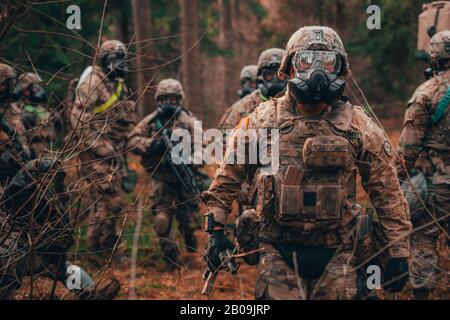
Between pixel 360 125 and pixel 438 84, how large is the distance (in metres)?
2.36

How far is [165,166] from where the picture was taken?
9.72m

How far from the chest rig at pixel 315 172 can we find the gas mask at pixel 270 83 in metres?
2.77

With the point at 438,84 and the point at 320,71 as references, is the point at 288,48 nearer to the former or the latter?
the point at 320,71

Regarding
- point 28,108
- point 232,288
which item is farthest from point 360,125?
point 28,108

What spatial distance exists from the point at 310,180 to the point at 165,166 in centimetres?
489

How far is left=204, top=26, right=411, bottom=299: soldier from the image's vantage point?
4887 millimetres

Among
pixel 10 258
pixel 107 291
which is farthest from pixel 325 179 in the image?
pixel 107 291

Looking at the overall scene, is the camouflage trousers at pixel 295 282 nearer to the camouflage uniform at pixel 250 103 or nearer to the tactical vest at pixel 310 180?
the tactical vest at pixel 310 180

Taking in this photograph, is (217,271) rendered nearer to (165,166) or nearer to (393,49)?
(165,166)

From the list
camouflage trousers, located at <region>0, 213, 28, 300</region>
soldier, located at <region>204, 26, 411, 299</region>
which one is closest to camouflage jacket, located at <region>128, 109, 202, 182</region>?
camouflage trousers, located at <region>0, 213, 28, 300</region>

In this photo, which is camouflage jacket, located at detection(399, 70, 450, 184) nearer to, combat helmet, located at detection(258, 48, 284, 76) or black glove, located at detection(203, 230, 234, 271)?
combat helmet, located at detection(258, 48, 284, 76)

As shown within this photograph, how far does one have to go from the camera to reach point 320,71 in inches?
192

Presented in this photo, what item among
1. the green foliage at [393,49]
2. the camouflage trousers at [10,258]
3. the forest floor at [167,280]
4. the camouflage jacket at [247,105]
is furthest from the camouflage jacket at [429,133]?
the green foliage at [393,49]
